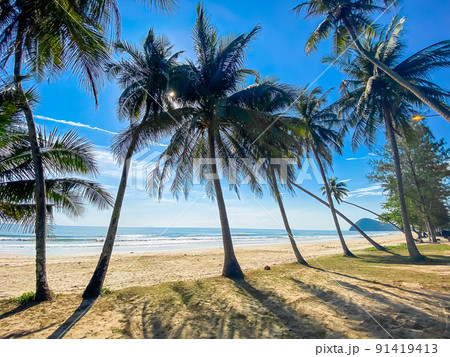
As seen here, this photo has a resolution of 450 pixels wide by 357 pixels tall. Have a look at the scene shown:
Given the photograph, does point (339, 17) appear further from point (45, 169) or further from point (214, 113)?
point (45, 169)

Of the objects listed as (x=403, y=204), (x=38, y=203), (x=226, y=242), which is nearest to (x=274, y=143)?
(x=226, y=242)

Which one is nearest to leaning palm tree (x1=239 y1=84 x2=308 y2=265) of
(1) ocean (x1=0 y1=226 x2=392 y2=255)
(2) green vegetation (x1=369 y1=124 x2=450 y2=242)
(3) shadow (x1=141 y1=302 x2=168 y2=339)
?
(3) shadow (x1=141 y1=302 x2=168 y2=339)

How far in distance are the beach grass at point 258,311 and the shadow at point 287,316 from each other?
2 cm

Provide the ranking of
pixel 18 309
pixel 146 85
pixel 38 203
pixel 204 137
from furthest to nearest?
pixel 204 137 < pixel 146 85 < pixel 38 203 < pixel 18 309

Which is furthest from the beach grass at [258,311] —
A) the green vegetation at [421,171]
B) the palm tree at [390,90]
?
the green vegetation at [421,171]

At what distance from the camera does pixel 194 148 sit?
9406mm

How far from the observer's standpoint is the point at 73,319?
442 cm

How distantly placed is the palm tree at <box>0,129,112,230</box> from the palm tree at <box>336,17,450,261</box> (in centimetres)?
1146

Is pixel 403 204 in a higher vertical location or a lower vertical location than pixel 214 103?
lower

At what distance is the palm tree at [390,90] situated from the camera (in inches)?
362

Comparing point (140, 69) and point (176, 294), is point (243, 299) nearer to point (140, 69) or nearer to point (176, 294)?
point (176, 294)

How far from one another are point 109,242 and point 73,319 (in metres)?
2.15
